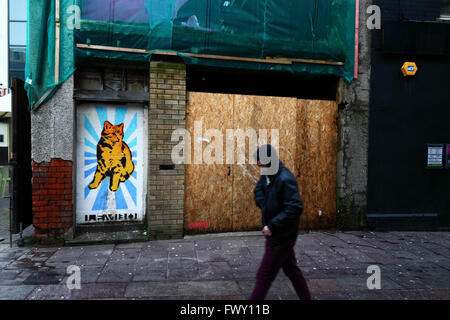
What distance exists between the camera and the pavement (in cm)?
394

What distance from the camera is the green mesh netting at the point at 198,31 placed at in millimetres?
5734

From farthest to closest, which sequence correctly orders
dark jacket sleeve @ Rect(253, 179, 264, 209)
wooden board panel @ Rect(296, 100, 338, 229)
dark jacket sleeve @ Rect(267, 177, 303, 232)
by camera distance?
wooden board panel @ Rect(296, 100, 338, 229)
dark jacket sleeve @ Rect(253, 179, 264, 209)
dark jacket sleeve @ Rect(267, 177, 303, 232)

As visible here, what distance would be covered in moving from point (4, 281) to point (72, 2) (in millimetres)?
4862

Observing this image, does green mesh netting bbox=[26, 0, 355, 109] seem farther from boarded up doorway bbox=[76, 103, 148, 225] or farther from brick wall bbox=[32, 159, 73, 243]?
brick wall bbox=[32, 159, 73, 243]

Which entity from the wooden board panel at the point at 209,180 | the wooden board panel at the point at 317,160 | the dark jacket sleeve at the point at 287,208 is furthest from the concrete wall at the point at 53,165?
the wooden board panel at the point at 317,160

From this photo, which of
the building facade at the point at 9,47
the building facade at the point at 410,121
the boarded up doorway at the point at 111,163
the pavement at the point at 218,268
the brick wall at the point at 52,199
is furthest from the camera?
the building facade at the point at 9,47

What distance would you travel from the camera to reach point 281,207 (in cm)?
333

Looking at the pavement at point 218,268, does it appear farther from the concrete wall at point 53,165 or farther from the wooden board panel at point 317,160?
the wooden board panel at point 317,160

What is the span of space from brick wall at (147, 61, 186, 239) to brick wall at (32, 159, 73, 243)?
1512 mm

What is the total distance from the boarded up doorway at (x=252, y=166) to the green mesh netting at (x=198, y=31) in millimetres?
824

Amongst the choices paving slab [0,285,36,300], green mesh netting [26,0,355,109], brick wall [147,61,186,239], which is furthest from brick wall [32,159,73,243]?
paving slab [0,285,36,300]

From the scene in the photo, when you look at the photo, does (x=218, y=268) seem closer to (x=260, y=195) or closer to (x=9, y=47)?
(x=260, y=195)

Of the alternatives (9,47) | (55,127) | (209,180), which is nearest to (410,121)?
(209,180)
